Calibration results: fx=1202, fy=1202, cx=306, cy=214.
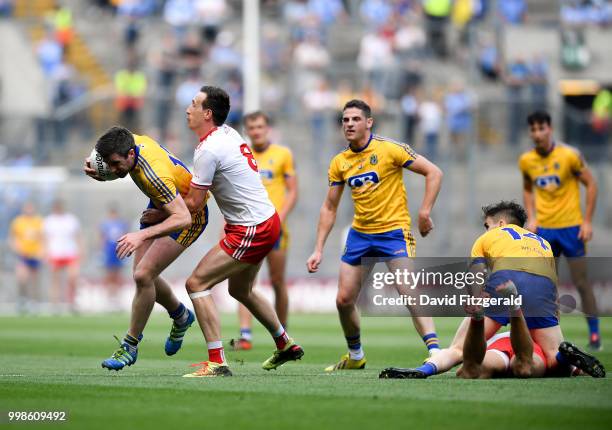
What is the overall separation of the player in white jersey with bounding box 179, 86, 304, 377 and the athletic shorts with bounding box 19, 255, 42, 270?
16.9 meters

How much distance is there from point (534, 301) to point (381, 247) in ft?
7.12

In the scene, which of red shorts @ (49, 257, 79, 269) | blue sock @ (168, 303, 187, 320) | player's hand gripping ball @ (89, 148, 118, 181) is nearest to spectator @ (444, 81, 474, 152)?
red shorts @ (49, 257, 79, 269)

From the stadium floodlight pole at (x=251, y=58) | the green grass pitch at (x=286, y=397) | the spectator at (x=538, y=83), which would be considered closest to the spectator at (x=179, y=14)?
the stadium floodlight pole at (x=251, y=58)

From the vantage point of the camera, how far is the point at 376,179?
11.5 metres

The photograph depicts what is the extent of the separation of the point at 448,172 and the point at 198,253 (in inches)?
228

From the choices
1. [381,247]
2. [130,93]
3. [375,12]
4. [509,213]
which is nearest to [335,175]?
[381,247]

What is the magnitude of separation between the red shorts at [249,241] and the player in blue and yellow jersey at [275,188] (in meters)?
4.23

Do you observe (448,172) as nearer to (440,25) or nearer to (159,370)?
(440,25)

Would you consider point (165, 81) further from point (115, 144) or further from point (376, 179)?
point (115, 144)

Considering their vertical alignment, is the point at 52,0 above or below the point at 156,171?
above

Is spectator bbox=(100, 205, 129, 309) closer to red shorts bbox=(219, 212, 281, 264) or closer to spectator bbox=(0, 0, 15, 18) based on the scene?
spectator bbox=(0, 0, 15, 18)

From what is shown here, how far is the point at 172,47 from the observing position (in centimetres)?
3044

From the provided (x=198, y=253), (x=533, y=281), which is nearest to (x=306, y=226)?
(x=198, y=253)

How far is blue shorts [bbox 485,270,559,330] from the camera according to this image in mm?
9469
